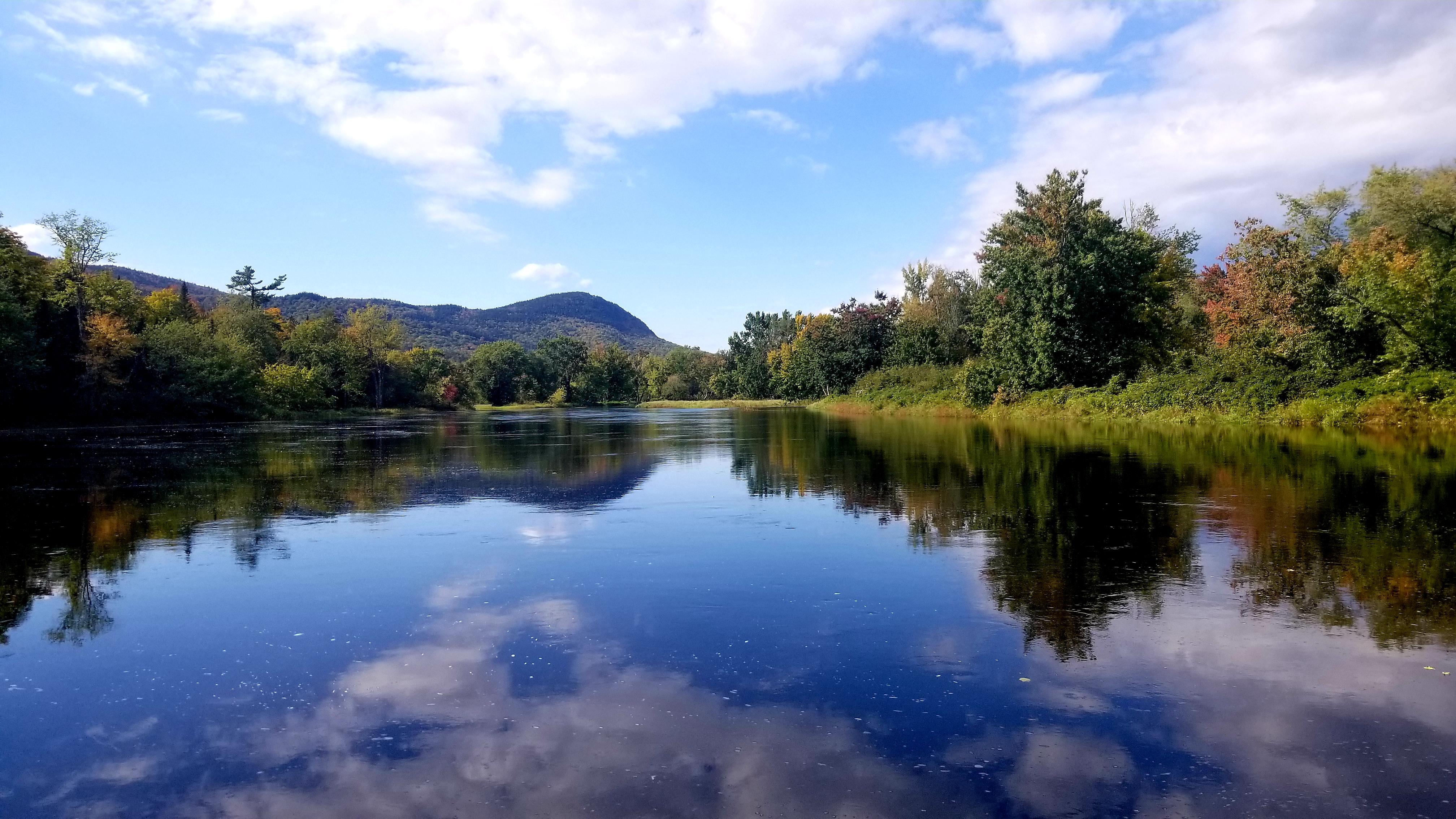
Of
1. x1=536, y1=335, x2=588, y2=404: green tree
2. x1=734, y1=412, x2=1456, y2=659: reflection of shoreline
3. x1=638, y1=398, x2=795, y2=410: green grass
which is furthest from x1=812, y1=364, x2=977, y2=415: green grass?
x1=536, y1=335, x2=588, y2=404: green tree

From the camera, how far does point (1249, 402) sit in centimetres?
3266

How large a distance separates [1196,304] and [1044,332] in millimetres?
14907

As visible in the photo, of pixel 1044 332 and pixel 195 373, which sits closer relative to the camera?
pixel 1044 332

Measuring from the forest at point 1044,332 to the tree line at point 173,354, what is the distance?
162 mm

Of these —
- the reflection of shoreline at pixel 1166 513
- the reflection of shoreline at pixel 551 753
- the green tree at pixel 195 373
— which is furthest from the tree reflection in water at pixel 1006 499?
the green tree at pixel 195 373

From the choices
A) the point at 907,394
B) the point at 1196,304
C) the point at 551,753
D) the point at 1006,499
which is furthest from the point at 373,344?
the point at 551,753

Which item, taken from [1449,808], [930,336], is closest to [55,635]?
[1449,808]

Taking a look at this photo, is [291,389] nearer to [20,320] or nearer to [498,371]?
[20,320]

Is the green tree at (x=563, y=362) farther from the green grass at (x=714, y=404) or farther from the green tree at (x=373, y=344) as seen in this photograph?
the green tree at (x=373, y=344)

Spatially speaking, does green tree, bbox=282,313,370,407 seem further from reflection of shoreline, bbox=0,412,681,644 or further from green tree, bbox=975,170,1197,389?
green tree, bbox=975,170,1197,389

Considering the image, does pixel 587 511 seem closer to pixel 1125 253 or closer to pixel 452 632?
pixel 452 632

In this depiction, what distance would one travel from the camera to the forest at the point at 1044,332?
29.3 meters

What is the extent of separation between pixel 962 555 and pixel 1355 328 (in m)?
29.0

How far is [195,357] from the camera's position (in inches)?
2254
